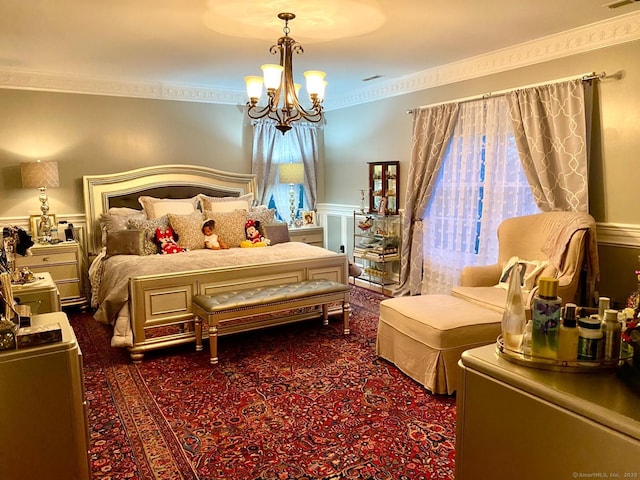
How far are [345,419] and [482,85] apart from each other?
3302 mm

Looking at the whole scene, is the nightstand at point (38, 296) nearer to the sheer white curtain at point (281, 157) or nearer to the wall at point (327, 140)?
the wall at point (327, 140)

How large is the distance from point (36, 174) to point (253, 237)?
7.14 feet

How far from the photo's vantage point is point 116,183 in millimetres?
5086

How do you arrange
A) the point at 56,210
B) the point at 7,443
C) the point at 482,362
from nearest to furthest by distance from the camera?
the point at 482,362
the point at 7,443
the point at 56,210

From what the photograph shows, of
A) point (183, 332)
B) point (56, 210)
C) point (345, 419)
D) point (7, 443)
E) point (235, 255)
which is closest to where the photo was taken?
point (7, 443)

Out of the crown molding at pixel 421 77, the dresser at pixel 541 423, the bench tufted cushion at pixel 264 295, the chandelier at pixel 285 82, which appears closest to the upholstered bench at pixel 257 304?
the bench tufted cushion at pixel 264 295

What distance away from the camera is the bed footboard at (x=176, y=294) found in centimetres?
351

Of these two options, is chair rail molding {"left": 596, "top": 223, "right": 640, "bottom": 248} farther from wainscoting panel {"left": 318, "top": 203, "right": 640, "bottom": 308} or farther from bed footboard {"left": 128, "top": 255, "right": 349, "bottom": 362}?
bed footboard {"left": 128, "top": 255, "right": 349, "bottom": 362}

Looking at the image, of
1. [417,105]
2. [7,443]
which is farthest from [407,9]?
[7,443]

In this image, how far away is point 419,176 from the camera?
16.3ft

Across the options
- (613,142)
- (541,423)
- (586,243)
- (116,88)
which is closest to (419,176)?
(613,142)

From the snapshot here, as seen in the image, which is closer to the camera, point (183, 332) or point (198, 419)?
point (198, 419)

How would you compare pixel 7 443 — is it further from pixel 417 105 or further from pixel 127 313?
pixel 417 105

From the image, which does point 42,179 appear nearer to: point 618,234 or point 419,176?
point 419,176
